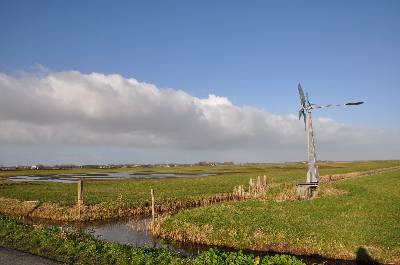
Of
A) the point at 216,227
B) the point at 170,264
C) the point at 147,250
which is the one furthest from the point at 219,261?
the point at 216,227

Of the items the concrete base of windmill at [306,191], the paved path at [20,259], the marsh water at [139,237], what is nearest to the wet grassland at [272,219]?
the marsh water at [139,237]

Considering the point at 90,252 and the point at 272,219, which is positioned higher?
the point at 90,252

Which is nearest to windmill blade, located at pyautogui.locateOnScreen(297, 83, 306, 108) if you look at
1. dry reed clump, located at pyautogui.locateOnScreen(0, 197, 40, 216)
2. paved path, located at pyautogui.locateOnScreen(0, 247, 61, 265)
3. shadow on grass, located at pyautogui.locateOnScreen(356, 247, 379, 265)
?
shadow on grass, located at pyautogui.locateOnScreen(356, 247, 379, 265)

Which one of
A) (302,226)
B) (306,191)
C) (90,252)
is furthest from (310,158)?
(90,252)

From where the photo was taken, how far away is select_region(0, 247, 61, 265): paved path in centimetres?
1602

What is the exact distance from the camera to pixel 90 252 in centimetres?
1866

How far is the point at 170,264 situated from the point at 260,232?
40.3ft

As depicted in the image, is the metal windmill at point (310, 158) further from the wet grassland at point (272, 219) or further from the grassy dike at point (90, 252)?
the grassy dike at point (90, 252)

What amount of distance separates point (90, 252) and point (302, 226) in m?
17.4

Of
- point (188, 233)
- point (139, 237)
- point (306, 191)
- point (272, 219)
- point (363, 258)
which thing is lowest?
point (363, 258)

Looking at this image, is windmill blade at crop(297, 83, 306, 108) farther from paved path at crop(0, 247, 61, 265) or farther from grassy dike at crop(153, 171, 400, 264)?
paved path at crop(0, 247, 61, 265)

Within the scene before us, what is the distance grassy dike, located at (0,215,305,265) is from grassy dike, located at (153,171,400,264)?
8.75 meters

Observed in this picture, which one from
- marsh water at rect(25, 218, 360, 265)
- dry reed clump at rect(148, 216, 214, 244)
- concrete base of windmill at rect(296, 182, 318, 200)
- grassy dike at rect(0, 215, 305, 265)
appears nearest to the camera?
grassy dike at rect(0, 215, 305, 265)

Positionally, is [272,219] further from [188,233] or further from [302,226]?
[188,233]
